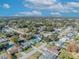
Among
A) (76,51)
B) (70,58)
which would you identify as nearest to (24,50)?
(76,51)

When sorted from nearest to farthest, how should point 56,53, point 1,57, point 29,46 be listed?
point 1,57
point 56,53
point 29,46

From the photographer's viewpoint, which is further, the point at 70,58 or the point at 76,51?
the point at 76,51

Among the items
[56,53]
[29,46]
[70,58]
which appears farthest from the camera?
[29,46]

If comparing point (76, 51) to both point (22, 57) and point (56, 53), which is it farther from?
point (22, 57)

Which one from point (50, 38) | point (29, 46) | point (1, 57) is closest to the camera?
point (1, 57)

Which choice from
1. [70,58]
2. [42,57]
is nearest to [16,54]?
[42,57]

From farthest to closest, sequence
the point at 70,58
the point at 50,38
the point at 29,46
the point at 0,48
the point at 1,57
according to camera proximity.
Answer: the point at 50,38 < the point at 29,46 < the point at 0,48 < the point at 1,57 < the point at 70,58

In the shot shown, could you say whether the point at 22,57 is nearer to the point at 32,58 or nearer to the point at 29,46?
the point at 32,58

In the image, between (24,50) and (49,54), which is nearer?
(49,54)
